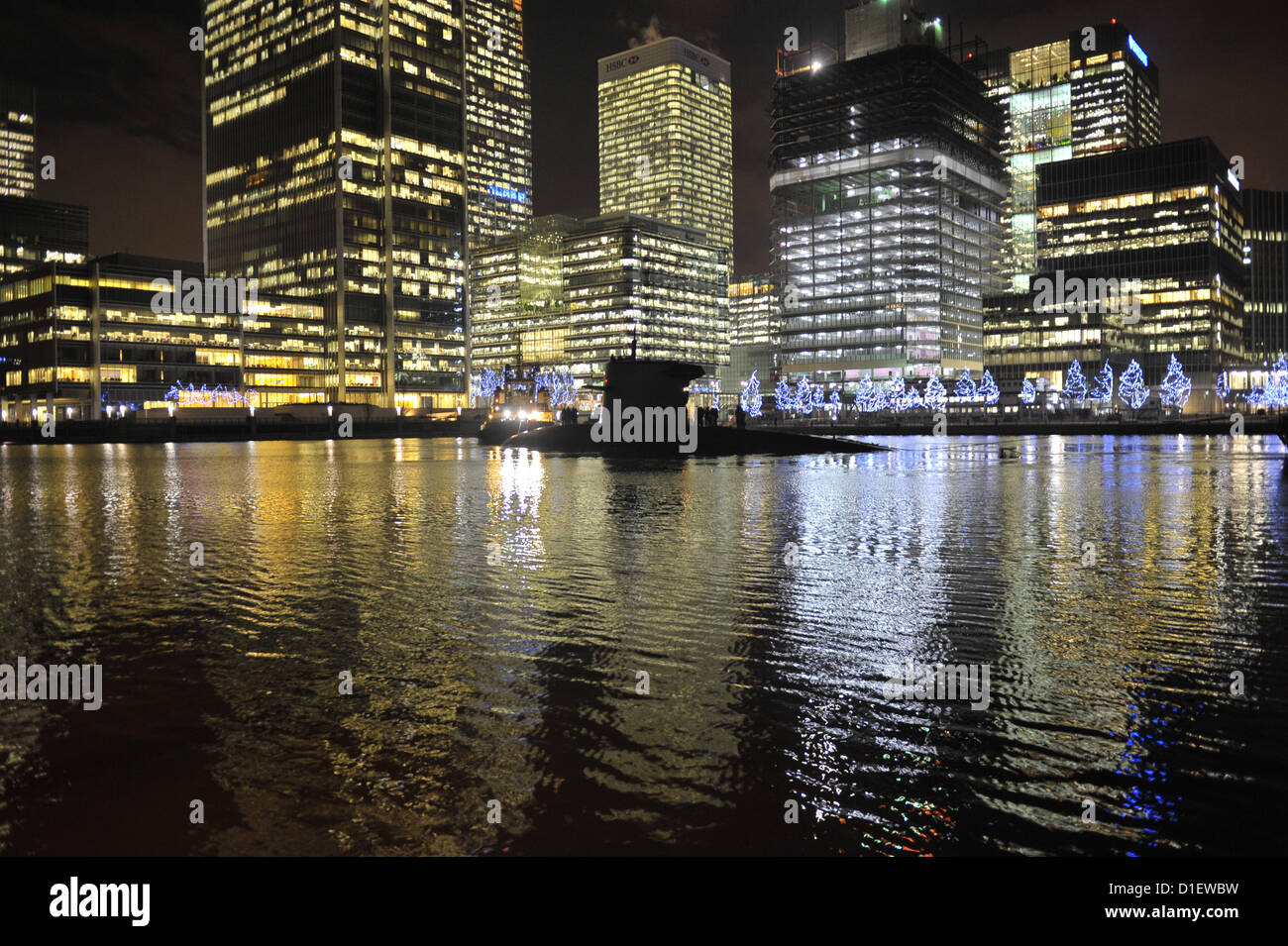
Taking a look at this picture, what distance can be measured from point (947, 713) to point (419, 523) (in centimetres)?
1542

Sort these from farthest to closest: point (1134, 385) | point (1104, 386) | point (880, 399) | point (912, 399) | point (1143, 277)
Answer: point (1143, 277) → point (880, 399) → point (912, 399) → point (1104, 386) → point (1134, 385)

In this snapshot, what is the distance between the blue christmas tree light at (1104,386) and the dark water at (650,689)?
14186 centimetres

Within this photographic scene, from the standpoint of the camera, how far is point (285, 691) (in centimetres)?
821

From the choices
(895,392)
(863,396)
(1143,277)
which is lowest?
(863,396)

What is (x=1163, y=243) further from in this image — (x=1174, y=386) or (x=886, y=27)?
(x=886, y=27)

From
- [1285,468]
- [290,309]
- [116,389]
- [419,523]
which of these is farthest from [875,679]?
[290,309]

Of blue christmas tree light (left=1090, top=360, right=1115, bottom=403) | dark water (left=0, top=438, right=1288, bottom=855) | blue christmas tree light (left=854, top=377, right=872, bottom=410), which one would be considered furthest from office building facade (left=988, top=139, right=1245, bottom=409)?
dark water (left=0, top=438, right=1288, bottom=855)

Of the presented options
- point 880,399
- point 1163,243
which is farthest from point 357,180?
point 1163,243

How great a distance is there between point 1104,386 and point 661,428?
118222 mm

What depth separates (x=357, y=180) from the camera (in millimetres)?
163500

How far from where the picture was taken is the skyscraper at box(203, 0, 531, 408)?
16312 cm

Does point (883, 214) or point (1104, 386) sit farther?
point (883, 214)

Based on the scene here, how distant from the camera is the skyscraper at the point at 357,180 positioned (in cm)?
16312
